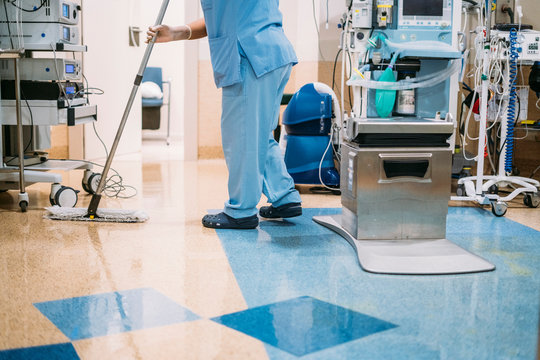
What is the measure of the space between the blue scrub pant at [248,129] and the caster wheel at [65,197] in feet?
2.92

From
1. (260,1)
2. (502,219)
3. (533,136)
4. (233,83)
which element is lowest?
(502,219)

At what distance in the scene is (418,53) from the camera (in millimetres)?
3213

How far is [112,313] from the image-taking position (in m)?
1.67

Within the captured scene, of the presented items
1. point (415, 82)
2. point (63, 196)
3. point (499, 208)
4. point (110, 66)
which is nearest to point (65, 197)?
point (63, 196)

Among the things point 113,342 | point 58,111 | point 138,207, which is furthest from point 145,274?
point 58,111

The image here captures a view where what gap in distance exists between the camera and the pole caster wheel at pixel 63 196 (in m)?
3.05

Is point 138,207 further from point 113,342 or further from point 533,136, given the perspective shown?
point 533,136

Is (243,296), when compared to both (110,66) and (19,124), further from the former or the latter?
(110,66)

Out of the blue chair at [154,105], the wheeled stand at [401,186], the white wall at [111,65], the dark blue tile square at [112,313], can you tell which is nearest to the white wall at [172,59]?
the blue chair at [154,105]

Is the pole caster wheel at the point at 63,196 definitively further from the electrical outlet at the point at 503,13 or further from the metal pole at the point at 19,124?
the electrical outlet at the point at 503,13

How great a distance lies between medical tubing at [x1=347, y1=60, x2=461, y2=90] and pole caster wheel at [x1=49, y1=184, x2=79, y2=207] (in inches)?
61.4

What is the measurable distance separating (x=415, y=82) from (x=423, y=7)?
1.40 feet

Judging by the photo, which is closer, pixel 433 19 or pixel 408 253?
pixel 408 253

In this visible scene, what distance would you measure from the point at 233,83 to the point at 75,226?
37.4 inches
